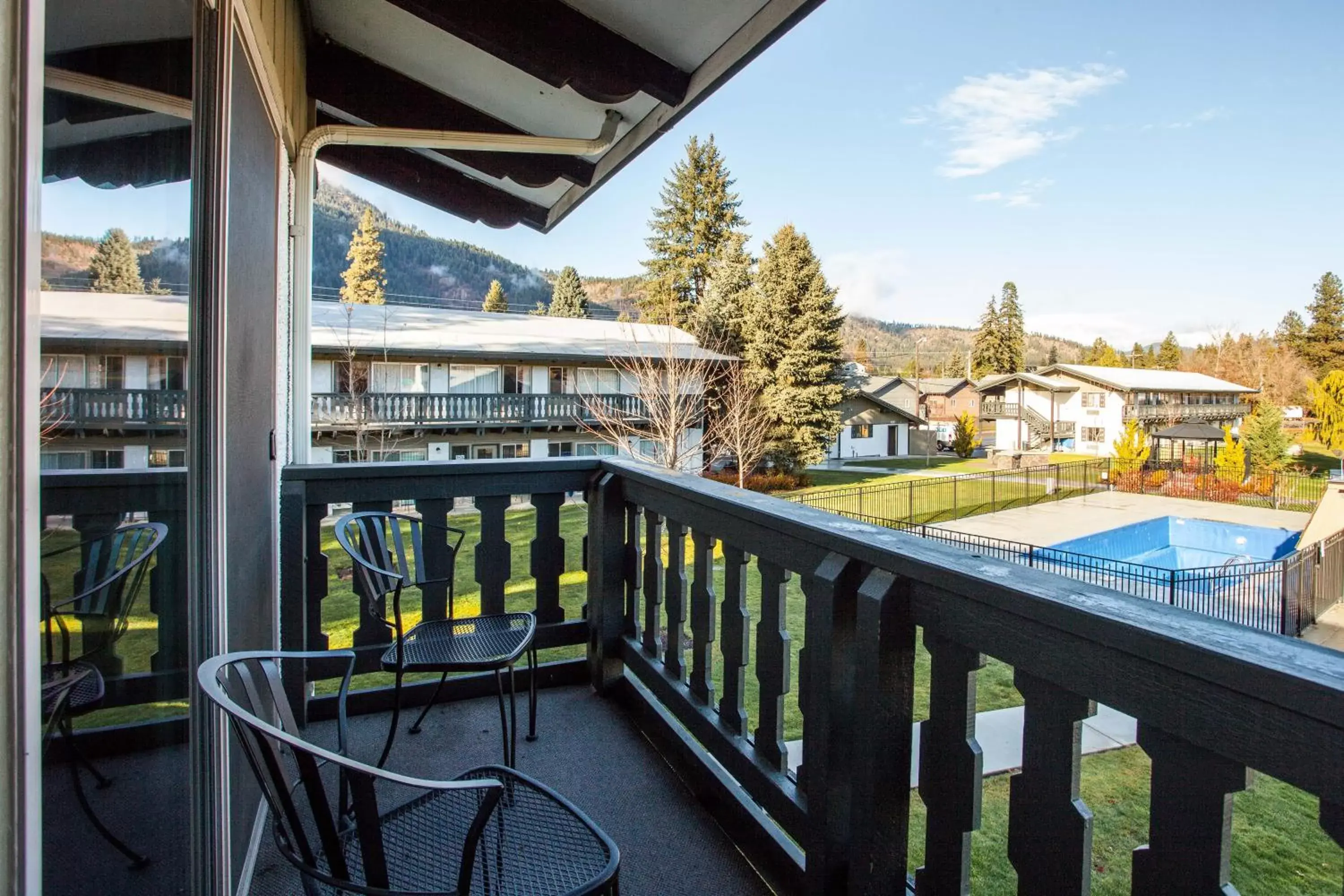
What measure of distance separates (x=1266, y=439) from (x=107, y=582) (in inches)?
328

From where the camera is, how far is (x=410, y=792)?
203cm

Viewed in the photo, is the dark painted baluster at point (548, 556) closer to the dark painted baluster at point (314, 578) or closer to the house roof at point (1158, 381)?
the dark painted baluster at point (314, 578)

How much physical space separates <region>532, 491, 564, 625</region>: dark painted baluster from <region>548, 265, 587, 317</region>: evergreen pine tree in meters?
27.8

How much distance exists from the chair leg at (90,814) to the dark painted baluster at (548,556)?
172 cm

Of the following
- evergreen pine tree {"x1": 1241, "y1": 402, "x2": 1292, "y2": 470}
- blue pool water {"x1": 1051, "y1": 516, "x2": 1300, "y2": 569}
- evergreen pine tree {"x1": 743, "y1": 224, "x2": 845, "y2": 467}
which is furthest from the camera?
evergreen pine tree {"x1": 743, "y1": 224, "x2": 845, "y2": 467}

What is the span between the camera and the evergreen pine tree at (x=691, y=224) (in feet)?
82.9

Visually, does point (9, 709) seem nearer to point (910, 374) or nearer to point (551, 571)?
point (551, 571)

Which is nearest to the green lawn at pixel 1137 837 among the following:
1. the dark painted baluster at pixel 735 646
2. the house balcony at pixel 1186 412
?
the dark painted baluster at pixel 735 646

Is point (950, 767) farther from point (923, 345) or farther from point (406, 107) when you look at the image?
point (923, 345)

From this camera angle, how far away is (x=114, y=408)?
83 centimetres

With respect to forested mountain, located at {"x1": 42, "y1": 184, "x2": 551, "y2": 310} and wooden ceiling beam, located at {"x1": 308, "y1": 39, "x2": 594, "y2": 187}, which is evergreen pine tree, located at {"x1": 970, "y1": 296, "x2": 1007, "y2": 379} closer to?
forested mountain, located at {"x1": 42, "y1": 184, "x2": 551, "y2": 310}

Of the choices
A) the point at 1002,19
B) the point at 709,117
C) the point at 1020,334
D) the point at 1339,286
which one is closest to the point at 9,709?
the point at 1339,286

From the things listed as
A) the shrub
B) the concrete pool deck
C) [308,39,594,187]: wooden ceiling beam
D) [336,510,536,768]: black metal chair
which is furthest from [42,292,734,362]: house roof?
[336,510,536,768]: black metal chair

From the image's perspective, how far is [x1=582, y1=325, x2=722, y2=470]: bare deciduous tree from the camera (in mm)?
13633
